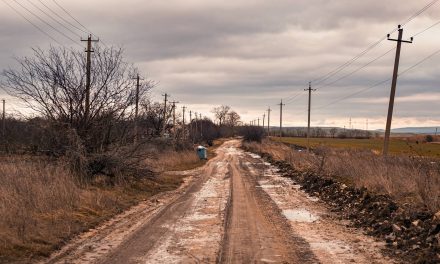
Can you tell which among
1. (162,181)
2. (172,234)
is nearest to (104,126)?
(162,181)

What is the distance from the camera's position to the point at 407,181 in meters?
12.6

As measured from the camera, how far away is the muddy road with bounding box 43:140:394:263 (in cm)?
761

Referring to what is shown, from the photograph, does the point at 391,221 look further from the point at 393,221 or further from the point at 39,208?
the point at 39,208

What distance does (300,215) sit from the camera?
12281 mm

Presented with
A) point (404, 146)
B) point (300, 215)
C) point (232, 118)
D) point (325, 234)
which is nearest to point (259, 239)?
point (325, 234)

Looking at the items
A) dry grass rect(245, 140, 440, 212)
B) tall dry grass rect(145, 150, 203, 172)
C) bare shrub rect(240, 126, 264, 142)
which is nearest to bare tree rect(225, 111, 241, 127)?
bare shrub rect(240, 126, 264, 142)

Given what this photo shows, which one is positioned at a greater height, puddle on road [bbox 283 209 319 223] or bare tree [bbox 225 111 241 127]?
bare tree [bbox 225 111 241 127]

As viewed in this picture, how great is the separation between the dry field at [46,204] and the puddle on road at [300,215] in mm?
4556

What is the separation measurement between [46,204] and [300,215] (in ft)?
20.8

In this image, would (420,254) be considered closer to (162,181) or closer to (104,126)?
(104,126)

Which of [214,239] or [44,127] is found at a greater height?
[44,127]

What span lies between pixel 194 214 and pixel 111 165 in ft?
19.7

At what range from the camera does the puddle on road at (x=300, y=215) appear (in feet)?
38.0

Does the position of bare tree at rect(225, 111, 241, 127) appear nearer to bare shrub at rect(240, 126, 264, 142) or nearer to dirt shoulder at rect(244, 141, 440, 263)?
bare shrub at rect(240, 126, 264, 142)
